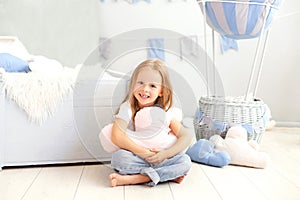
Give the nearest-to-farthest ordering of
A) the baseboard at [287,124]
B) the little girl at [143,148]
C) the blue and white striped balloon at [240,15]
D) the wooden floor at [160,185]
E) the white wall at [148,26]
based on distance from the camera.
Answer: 1. the wooden floor at [160,185]
2. the little girl at [143,148]
3. the blue and white striped balloon at [240,15]
4. the white wall at [148,26]
5. the baseboard at [287,124]

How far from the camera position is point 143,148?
4.55ft

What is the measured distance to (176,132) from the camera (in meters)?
1.45

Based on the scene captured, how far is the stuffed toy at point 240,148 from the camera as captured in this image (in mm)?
1598

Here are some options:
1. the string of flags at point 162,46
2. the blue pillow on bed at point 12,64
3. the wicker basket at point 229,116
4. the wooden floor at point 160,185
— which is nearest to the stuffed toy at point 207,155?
the wooden floor at point 160,185

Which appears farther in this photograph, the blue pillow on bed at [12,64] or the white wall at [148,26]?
the white wall at [148,26]

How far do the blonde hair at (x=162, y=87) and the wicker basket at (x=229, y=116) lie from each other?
1.32ft

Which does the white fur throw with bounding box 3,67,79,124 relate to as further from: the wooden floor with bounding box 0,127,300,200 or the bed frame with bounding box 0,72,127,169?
the wooden floor with bounding box 0,127,300,200

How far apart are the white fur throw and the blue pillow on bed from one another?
10 centimetres

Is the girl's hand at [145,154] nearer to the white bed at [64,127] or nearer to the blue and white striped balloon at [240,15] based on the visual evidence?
the white bed at [64,127]

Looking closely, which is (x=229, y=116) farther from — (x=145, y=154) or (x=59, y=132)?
(x=59, y=132)

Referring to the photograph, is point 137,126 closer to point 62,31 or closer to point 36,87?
point 36,87

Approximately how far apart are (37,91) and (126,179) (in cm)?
50

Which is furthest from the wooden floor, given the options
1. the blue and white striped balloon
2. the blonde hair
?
the blue and white striped balloon

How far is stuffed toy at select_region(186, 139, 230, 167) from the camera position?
5.22 feet
